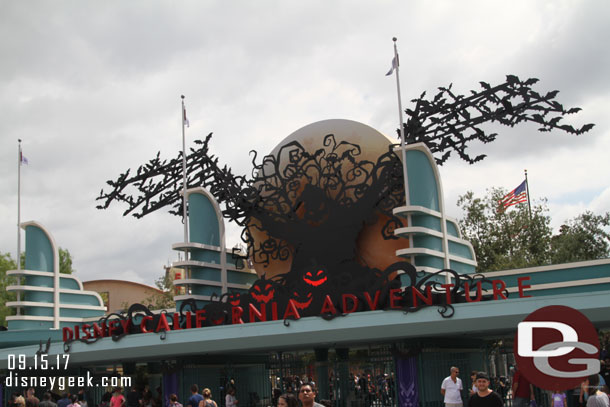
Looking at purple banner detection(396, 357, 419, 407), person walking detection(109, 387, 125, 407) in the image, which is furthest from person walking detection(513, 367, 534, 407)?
person walking detection(109, 387, 125, 407)

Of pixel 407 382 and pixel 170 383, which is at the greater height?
pixel 170 383

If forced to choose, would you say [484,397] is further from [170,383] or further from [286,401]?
[170,383]

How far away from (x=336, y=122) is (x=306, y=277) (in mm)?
8010

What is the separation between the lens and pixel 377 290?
78.5 feet

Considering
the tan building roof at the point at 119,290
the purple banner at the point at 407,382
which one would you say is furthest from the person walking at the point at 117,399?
the tan building roof at the point at 119,290

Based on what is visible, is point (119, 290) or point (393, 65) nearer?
point (393, 65)

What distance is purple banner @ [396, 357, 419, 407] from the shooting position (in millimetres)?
23609

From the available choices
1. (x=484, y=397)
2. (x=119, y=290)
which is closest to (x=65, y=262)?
(x=119, y=290)

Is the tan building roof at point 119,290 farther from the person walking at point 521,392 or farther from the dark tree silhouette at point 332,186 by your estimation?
the person walking at point 521,392

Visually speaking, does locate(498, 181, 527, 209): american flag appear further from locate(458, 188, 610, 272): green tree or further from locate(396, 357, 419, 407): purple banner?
locate(396, 357, 419, 407): purple banner

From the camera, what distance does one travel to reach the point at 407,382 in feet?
78.6

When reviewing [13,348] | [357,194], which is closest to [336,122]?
[357,194]

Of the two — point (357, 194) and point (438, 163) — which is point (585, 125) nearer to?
point (438, 163)

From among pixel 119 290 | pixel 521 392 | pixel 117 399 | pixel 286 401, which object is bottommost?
pixel 521 392
